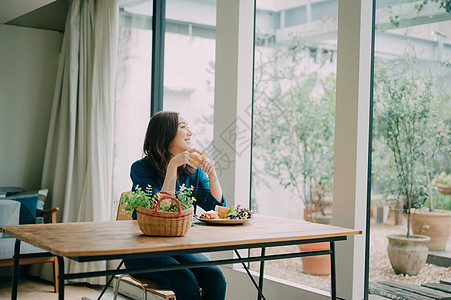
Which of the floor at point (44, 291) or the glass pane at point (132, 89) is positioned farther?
the glass pane at point (132, 89)

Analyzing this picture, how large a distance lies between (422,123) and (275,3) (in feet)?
9.07

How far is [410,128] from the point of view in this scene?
266 cm

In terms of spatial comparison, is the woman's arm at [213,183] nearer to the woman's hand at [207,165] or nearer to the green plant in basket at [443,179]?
the woman's hand at [207,165]

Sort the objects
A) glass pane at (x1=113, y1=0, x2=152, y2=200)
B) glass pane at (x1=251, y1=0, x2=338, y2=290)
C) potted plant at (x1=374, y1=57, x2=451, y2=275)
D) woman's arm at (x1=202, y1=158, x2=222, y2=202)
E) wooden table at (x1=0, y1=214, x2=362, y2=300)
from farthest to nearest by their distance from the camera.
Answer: glass pane at (x1=251, y1=0, x2=338, y2=290), glass pane at (x1=113, y1=0, x2=152, y2=200), woman's arm at (x1=202, y1=158, x2=222, y2=202), potted plant at (x1=374, y1=57, x2=451, y2=275), wooden table at (x1=0, y1=214, x2=362, y2=300)

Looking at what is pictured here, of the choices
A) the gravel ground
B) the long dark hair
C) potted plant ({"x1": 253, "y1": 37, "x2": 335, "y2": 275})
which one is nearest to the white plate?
the long dark hair

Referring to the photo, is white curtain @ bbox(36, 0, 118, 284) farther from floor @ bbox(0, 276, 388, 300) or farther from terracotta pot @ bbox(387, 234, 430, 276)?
terracotta pot @ bbox(387, 234, 430, 276)

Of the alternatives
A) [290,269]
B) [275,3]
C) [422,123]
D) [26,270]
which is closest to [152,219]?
[422,123]

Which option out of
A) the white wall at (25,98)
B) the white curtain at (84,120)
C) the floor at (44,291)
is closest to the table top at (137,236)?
the floor at (44,291)

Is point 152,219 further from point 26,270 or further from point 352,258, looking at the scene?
point 26,270

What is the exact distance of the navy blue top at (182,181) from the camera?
279cm

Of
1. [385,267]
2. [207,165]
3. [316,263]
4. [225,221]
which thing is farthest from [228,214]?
[316,263]

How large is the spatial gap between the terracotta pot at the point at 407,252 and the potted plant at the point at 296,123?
229cm

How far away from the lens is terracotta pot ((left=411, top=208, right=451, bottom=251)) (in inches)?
96.7

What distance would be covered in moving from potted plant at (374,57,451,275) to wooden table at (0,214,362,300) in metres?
0.42
